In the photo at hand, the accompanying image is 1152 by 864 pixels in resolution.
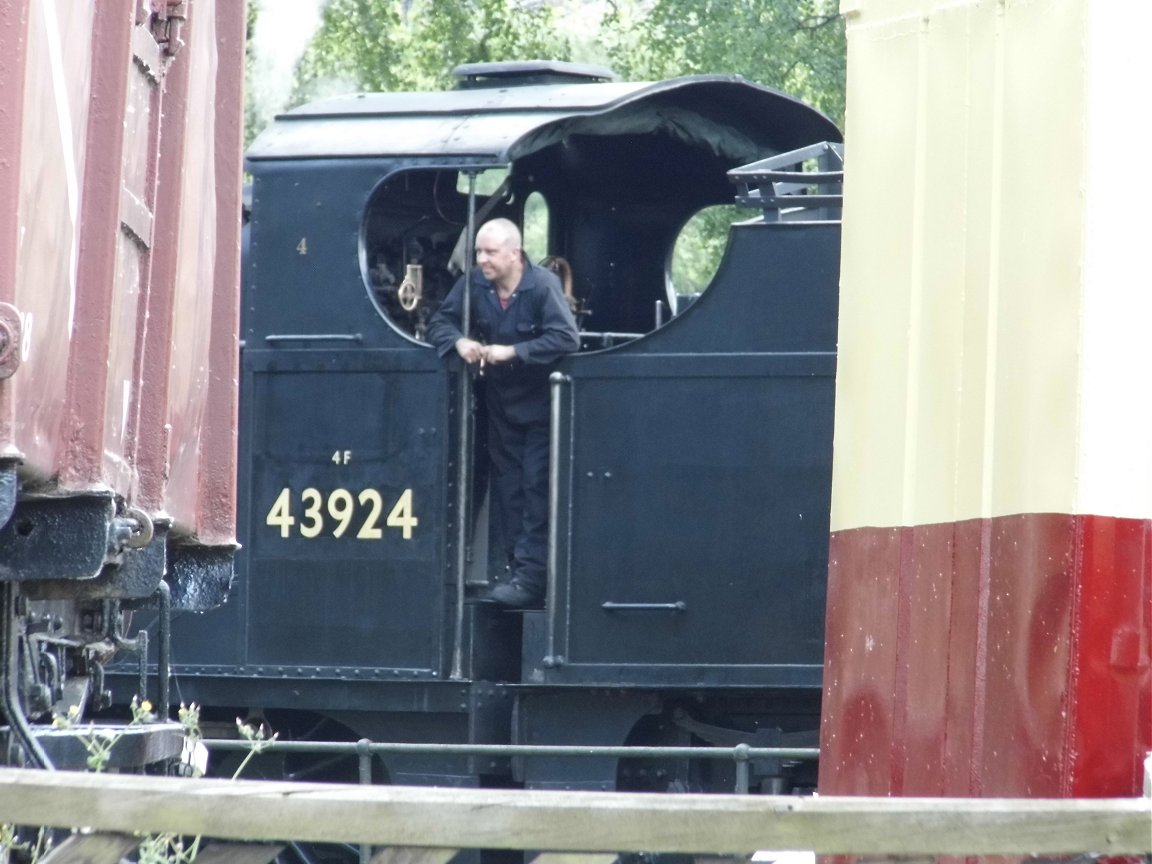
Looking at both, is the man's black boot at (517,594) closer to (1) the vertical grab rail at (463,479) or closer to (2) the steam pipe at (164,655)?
(1) the vertical grab rail at (463,479)

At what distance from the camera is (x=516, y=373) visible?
23.4 feet

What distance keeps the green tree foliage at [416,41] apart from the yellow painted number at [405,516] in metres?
7.45

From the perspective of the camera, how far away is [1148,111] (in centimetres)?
290

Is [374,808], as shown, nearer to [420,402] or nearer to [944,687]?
[944,687]

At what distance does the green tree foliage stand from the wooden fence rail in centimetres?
1206

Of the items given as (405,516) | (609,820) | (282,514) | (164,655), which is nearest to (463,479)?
(405,516)

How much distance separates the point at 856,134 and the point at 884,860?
4.91 feet

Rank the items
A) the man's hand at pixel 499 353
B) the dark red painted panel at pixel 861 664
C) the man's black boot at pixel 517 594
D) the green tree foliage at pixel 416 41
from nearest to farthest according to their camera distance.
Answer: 1. the dark red painted panel at pixel 861 664
2. the man's hand at pixel 499 353
3. the man's black boot at pixel 517 594
4. the green tree foliage at pixel 416 41

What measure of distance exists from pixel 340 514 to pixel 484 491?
53 centimetres

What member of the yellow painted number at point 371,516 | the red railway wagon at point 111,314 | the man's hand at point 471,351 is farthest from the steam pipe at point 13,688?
the yellow painted number at point 371,516

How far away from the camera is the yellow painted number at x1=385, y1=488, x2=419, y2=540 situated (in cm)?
711

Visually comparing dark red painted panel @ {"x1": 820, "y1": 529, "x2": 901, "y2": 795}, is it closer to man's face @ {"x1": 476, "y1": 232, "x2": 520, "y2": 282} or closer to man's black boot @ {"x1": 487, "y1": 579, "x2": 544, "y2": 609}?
man's black boot @ {"x1": 487, "y1": 579, "x2": 544, "y2": 609}

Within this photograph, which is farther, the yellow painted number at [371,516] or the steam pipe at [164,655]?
the yellow painted number at [371,516]

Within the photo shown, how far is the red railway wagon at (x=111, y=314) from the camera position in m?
3.21
